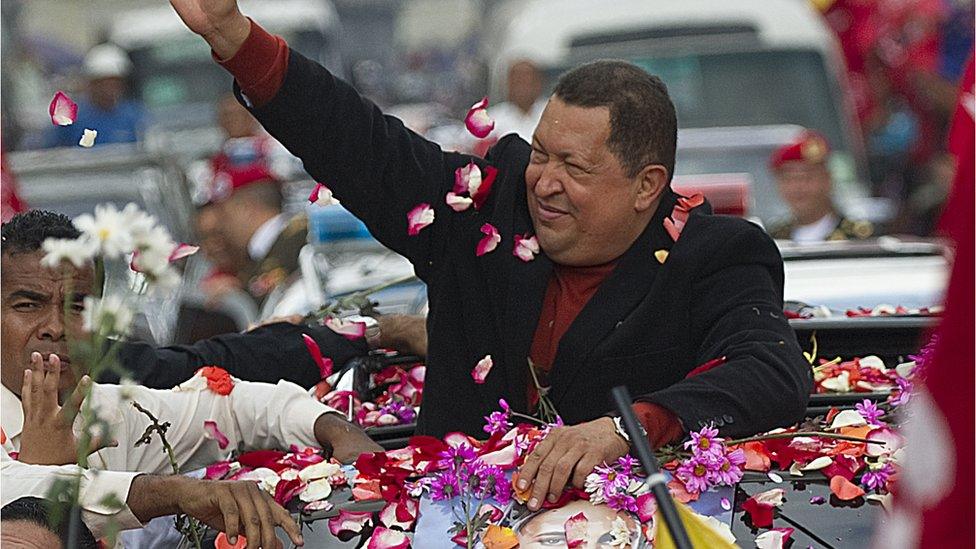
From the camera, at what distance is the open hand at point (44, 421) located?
346cm

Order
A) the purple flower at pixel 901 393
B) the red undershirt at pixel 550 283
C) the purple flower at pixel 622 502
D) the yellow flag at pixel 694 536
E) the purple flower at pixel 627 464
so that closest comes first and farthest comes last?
the yellow flag at pixel 694 536 → the purple flower at pixel 622 502 → the purple flower at pixel 627 464 → the red undershirt at pixel 550 283 → the purple flower at pixel 901 393

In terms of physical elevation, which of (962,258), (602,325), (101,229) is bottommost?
(602,325)

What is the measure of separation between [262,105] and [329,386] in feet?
2.85

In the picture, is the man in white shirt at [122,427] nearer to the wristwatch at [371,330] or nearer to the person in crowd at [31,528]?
the person in crowd at [31,528]

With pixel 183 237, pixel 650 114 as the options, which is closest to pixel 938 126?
pixel 183 237

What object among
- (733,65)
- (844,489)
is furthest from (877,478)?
(733,65)

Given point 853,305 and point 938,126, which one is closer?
point 853,305

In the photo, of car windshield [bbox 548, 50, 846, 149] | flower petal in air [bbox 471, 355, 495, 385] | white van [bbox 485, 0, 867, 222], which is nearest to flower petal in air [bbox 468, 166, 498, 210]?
flower petal in air [bbox 471, 355, 495, 385]

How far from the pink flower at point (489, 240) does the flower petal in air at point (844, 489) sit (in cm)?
124

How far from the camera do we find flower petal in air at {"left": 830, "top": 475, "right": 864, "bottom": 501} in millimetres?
3389

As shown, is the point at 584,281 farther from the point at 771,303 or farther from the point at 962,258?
the point at 962,258

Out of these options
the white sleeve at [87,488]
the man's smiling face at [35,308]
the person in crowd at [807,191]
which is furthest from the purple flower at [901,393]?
the person in crowd at [807,191]

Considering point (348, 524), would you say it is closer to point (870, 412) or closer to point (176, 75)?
point (870, 412)

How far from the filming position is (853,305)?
19.7ft
